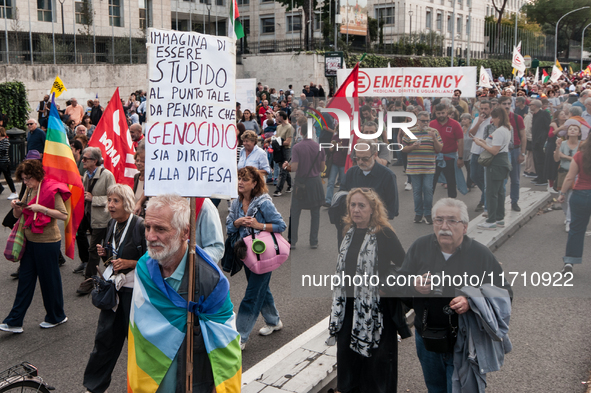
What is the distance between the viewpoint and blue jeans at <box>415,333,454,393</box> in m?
3.70

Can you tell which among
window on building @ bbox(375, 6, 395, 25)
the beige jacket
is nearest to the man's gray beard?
the beige jacket

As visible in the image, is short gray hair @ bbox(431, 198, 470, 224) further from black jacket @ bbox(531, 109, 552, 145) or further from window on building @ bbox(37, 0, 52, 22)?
window on building @ bbox(37, 0, 52, 22)

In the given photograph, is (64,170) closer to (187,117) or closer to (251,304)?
Answer: (251,304)

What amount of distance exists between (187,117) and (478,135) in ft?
6.86

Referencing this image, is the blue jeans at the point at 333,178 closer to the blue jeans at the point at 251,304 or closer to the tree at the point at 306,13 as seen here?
the blue jeans at the point at 251,304

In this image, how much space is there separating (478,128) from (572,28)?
104 meters

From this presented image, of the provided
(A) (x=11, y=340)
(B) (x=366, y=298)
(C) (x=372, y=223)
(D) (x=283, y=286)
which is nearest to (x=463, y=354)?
(B) (x=366, y=298)

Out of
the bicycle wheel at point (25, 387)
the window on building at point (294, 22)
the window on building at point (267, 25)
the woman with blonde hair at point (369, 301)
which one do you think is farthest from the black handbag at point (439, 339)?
the window on building at point (267, 25)

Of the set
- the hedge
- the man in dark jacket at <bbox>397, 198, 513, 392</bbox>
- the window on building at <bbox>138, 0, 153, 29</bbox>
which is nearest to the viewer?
the man in dark jacket at <bbox>397, 198, 513, 392</bbox>

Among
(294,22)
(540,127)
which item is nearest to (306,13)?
(294,22)

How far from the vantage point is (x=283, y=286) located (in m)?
7.14

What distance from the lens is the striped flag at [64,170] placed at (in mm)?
6539

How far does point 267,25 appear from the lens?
2347 inches

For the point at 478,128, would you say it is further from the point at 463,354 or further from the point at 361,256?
the point at 463,354
